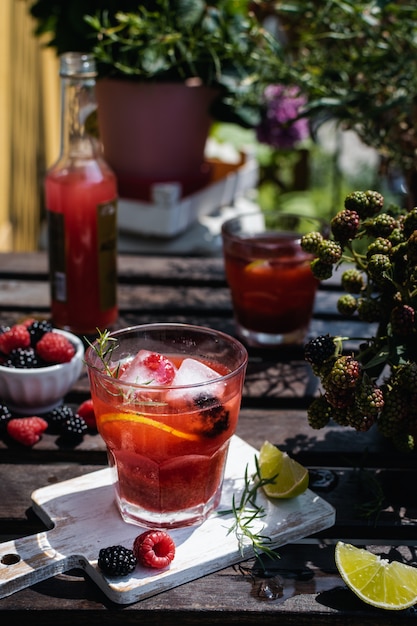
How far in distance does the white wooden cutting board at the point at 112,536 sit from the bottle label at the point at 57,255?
59 cm

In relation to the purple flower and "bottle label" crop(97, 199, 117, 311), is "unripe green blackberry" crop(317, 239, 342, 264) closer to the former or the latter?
"bottle label" crop(97, 199, 117, 311)

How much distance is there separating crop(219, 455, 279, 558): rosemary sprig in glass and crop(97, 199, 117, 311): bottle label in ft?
2.16

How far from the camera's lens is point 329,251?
1.23 meters

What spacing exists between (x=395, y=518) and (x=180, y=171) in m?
1.86

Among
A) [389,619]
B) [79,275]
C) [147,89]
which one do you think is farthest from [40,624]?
[147,89]

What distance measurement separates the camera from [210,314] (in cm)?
192

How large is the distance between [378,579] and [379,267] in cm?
42

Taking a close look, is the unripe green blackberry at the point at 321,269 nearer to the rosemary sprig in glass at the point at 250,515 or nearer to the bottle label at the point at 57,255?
the rosemary sprig in glass at the point at 250,515

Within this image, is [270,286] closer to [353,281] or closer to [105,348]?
[353,281]

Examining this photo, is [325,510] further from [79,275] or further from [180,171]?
[180,171]

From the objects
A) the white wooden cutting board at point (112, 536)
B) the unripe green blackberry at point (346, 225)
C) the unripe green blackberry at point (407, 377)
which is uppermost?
the unripe green blackberry at point (346, 225)

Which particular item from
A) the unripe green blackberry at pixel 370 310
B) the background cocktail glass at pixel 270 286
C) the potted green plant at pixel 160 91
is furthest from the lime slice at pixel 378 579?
the potted green plant at pixel 160 91

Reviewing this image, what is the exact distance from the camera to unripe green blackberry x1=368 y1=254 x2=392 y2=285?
3.92 ft

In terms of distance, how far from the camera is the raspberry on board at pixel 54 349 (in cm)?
148
